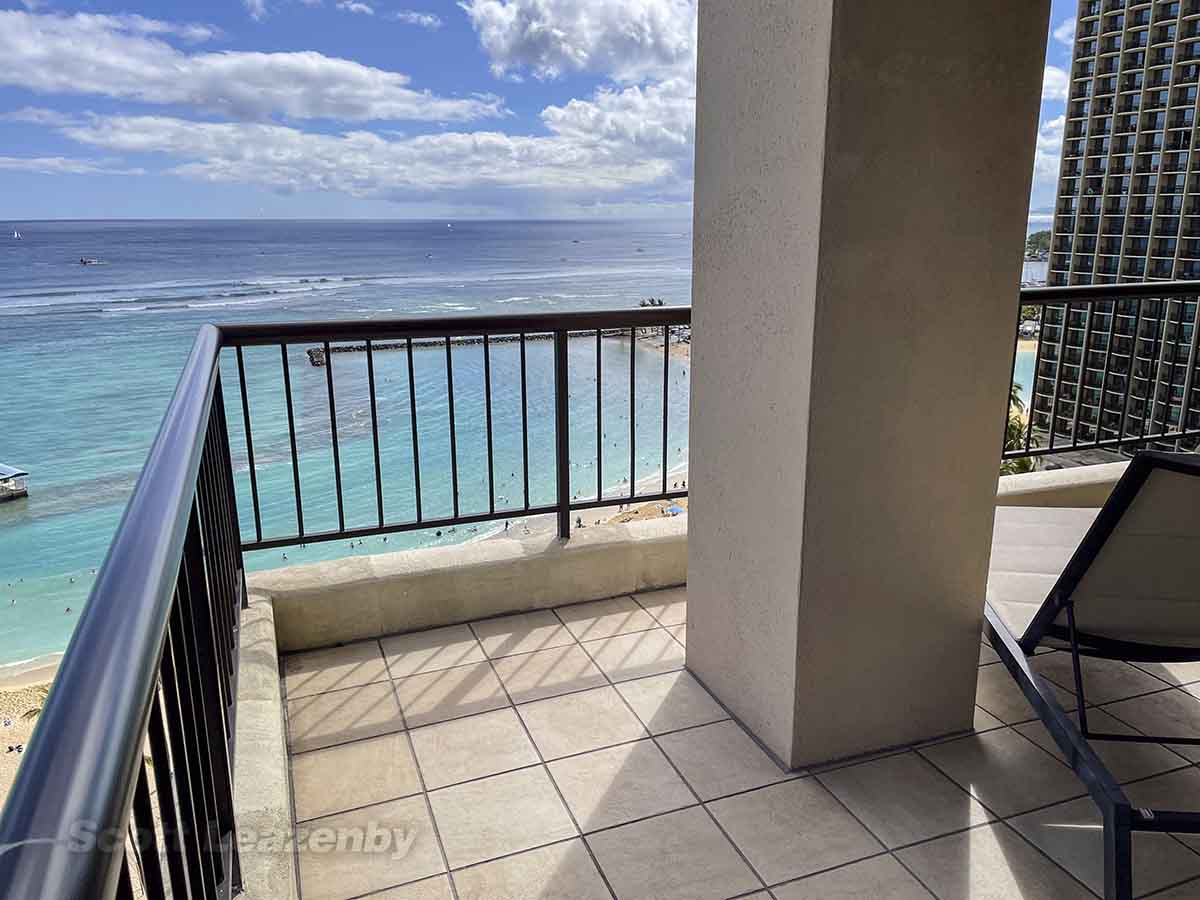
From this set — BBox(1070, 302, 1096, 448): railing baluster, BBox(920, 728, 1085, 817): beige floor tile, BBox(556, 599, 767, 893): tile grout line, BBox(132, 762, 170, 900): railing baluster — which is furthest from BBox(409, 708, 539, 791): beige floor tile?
BBox(1070, 302, 1096, 448): railing baluster

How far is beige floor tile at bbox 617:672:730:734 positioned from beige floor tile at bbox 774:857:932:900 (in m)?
0.64

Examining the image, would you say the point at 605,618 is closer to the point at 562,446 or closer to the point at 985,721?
the point at 562,446

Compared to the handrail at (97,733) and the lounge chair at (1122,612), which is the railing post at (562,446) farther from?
the handrail at (97,733)

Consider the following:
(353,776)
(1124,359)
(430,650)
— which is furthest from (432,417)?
(353,776)

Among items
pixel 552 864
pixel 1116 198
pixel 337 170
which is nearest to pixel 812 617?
pixel 552 864

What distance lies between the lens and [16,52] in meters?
43.2

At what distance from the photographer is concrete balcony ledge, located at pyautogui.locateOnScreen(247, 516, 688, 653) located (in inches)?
115

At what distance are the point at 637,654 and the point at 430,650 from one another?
70 cm

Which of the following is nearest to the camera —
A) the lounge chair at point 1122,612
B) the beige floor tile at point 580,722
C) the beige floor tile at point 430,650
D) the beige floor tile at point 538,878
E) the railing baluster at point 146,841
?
the railing baluster at point 146,841

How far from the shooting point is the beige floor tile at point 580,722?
2.41 meters

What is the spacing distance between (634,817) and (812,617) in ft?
2.16

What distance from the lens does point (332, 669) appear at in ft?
9.27

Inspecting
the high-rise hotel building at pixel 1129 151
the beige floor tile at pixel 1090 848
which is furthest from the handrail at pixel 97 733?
the high-rise hotel building at pixel 1129 151

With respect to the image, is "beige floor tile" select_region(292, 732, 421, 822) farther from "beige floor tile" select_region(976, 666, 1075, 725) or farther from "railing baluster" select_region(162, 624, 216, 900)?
"beige floor tile" select_region(976, 666, 1075, 725)
